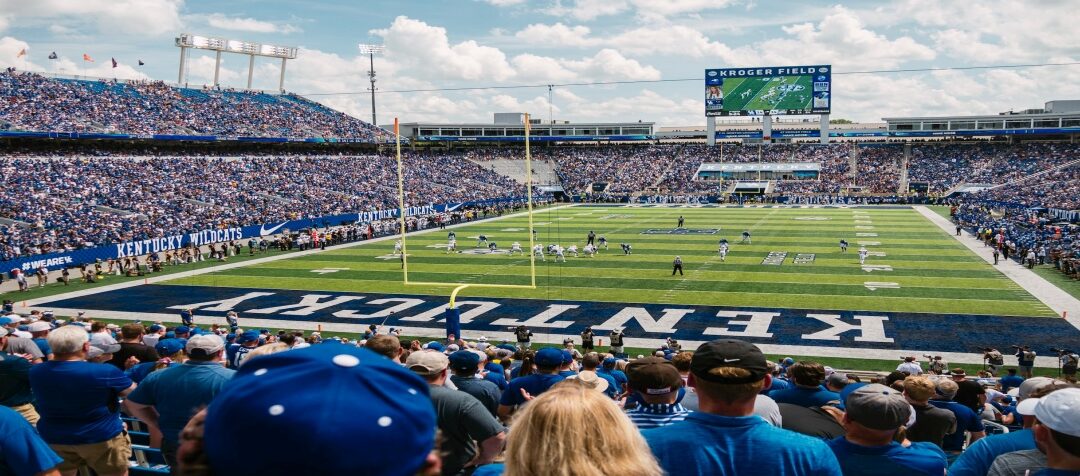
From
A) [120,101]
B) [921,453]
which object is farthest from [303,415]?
[120,101]

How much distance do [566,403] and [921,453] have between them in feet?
7.65

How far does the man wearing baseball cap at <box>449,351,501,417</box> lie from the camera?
577cm

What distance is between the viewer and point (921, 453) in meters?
3.62

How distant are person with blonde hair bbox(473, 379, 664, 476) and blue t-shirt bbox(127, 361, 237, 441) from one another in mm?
3237

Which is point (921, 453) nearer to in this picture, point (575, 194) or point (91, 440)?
point (91, 440)

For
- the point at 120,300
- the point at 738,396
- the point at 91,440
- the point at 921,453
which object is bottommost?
the point at 120,300

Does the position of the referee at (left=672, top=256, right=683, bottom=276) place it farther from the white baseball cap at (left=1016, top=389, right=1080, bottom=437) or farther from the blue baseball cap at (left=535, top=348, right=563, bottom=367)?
the white baseball cap at (left=1016, top=389, right=1080, bottom=437)

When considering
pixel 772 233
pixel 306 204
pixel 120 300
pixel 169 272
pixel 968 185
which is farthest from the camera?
pixel 968 185

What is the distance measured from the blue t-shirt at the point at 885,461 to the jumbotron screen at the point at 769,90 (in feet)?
229

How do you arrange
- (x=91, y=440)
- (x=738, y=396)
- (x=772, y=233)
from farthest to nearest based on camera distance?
1. (x=772, y=233)
2. (x=91, y=440)
3. (x=738, y=396)

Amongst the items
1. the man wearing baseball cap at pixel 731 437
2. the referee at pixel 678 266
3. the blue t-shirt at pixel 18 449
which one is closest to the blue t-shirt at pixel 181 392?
the blue t-shirt at pixel 18 449

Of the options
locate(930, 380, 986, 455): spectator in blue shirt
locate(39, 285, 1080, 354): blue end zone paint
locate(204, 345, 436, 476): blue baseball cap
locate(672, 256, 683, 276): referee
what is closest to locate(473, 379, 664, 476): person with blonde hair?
locate(204, 345, 436, 476): blue baseball cap

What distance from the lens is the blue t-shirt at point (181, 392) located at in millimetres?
4738

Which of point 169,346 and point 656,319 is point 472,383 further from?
point 656,319
